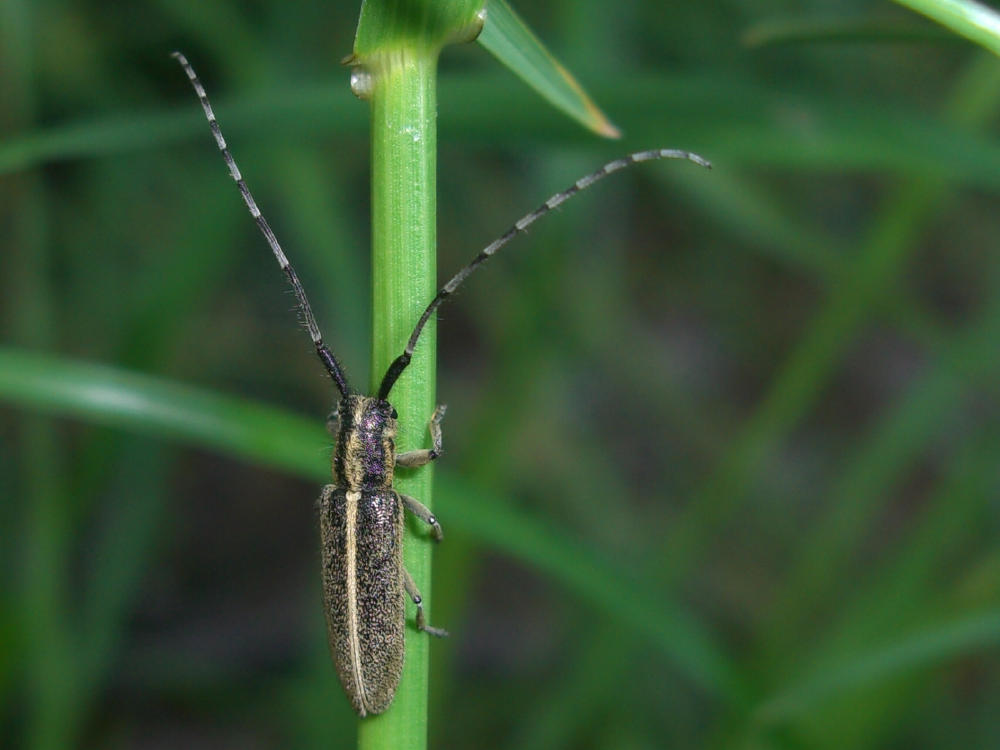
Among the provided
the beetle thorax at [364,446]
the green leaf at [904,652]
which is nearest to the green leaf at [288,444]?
the beetle thorax at [364,446]

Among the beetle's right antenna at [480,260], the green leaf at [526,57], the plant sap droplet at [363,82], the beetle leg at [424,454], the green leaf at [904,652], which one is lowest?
the green leaf at [904,652]

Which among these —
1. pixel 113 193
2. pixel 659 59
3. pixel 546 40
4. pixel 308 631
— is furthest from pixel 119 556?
pixel 659 59

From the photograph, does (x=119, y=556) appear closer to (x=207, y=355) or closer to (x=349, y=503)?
(x=207, y=355)

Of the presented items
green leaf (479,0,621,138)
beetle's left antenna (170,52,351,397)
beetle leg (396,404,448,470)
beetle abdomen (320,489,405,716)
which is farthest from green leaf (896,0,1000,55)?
beetle abdomen (320,489,405,716)

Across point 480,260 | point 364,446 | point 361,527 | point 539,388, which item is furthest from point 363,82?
point 539,388

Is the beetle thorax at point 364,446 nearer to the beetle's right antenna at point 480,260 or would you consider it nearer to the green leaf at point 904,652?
the beetle's right antenna at point 480,260

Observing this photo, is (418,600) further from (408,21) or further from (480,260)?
(408,21)

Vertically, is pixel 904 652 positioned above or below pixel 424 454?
below
